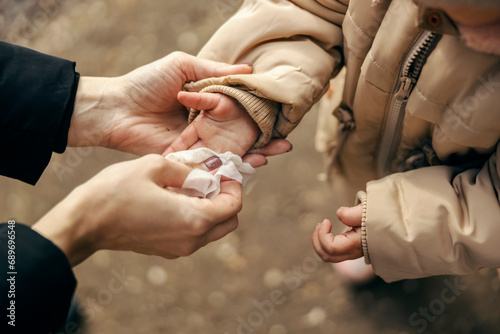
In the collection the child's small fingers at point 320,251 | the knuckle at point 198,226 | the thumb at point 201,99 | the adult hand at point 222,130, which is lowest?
the child's small fingers at point 320,251

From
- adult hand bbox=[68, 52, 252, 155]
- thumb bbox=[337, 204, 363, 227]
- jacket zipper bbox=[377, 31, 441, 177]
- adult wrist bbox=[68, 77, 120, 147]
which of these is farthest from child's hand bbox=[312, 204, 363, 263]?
adult wrist bbox=[68, 77, 120, 147]

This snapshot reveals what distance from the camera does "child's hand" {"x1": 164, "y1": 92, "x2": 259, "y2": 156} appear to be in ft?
3.60

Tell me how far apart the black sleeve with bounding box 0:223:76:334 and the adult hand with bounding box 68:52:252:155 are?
444mm

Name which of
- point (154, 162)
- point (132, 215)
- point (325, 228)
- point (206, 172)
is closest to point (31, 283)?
point (132, 215)

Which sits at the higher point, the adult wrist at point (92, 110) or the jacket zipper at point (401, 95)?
the jacket zipper at point (401, 95)

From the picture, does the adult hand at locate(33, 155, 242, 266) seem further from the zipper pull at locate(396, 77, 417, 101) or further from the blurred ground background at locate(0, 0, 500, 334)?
the blurred ground background at locate(0, 0, 500, 334)

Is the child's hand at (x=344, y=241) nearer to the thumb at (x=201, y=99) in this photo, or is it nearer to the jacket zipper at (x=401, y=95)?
the jacket zipper at (x=401, y=95)

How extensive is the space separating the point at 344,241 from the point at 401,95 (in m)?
0.36

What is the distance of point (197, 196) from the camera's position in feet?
3.57

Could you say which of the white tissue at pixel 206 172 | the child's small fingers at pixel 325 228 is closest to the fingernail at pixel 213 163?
the white tissue at pixel 206 172

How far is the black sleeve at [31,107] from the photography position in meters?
1.13

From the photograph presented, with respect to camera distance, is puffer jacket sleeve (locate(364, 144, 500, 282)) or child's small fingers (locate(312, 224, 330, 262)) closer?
puffer jacket sleeve (locate(364, 144, 500, 282))

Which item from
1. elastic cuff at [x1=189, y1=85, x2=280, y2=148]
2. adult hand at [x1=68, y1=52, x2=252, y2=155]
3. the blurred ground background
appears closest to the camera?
elastic cuff at [x1=189, y1=85, x2=280, y2=148]

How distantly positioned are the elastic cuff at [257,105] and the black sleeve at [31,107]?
39cm
